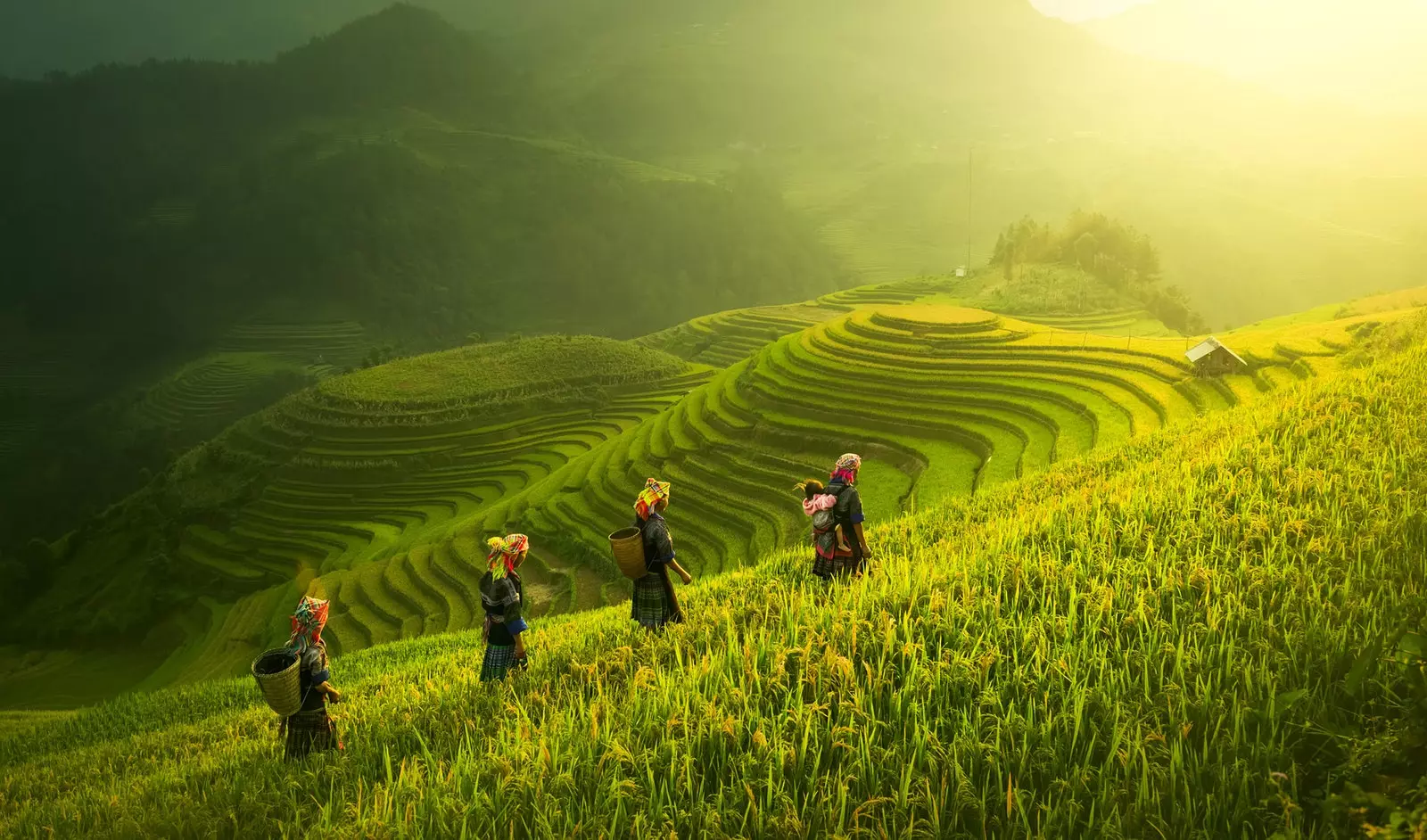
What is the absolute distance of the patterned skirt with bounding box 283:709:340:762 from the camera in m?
5.73

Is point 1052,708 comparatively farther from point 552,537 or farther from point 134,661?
point 134,661

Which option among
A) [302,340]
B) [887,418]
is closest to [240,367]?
[302,340]

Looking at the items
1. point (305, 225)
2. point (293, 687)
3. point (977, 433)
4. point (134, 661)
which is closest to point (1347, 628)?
point (293, 687)

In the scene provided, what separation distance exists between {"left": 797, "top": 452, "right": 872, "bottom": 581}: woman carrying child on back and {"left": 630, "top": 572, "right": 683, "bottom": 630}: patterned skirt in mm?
1596

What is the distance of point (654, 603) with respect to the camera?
6.74m

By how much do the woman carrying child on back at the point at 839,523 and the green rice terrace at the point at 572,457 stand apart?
8082 mm

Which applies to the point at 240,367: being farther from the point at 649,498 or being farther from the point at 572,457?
the point at 649,498

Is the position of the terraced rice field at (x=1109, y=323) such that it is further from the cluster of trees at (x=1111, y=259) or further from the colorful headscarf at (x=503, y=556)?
the colorful headscarf at (x=503, y=556)

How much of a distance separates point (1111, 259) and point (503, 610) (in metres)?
61.6

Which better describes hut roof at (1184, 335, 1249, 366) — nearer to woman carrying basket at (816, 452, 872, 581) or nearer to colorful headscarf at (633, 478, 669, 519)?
woman carrying basket at (816, 452, 872, 581)

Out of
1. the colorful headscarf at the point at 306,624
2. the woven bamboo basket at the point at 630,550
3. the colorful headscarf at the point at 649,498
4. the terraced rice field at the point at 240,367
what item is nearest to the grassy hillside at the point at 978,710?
the woven bamboo basket at the point at 630,550

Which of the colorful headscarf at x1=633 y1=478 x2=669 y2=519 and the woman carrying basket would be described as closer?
the colorful headscarf at x1=633 y1=478 x2=669 y2=519

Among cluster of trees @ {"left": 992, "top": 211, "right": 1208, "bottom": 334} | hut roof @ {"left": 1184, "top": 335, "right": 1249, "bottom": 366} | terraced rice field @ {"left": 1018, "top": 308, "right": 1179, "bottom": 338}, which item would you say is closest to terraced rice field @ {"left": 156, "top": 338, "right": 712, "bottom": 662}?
hut roof @ {"left": 1184, "top": 335, "right": 1249, "bottom": 366}

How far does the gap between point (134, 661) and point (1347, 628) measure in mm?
43131
